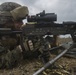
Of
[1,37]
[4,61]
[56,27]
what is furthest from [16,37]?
[56,27]

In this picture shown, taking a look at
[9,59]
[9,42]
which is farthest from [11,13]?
[9,59]

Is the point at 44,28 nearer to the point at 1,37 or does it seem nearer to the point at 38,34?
Result: the point at 38,34

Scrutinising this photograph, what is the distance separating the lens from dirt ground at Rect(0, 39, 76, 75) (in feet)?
24.4

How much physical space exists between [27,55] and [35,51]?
11.6 inches

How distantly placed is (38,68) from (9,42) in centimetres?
156

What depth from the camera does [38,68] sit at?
306 inches

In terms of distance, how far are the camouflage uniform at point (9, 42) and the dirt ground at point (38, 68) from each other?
0.25 m

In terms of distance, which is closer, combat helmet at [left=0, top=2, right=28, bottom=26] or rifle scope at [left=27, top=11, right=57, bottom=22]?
rifle scope at [left=27, top=11, right=57, bottom=22]

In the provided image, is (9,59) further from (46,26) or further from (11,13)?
(11,13)

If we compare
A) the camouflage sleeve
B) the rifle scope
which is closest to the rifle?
the rifle scope

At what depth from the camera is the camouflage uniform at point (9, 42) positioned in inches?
322

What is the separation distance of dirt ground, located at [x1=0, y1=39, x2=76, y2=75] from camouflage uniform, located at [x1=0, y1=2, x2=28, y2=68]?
25cm

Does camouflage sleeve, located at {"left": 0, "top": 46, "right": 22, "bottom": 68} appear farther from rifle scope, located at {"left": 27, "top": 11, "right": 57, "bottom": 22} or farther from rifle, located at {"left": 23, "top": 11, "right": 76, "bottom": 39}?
rifle scope, located at {"left": 27, "top": 11, "right": 57, "bottom": 22}

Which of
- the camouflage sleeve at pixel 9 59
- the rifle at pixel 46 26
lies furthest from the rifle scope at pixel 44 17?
the camouflage sleeve at pixel 9 59
